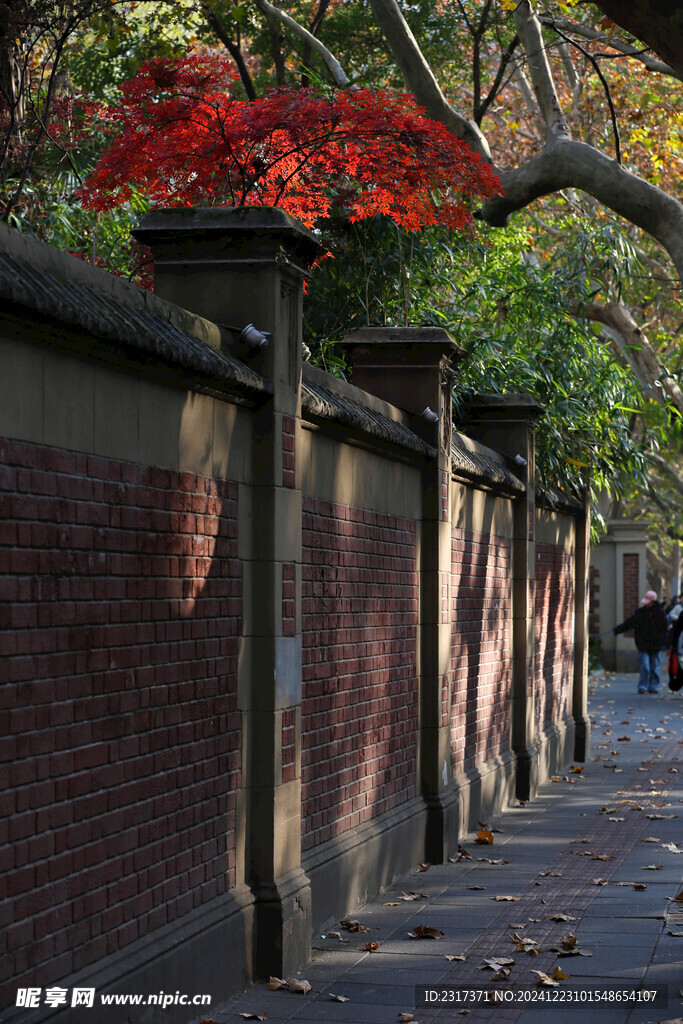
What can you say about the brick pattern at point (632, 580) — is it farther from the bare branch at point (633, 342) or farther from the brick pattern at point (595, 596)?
the bare branch at point (633, 342)

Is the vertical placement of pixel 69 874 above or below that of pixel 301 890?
above

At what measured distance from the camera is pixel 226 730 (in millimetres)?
5992

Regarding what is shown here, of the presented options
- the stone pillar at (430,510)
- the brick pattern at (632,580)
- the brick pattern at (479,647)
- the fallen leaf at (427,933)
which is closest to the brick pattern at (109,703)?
the fallen leaf at (427,933)

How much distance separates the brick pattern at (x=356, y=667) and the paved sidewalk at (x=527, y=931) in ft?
2.24

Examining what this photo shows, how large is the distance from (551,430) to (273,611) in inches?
341

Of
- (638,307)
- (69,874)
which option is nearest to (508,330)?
(69,874)

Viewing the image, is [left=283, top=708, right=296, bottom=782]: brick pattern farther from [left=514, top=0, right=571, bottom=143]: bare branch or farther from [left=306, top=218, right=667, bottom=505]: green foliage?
[left=514, top=0, right=571, bottom=143]: bare branch

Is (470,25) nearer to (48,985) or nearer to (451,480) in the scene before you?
(451,480)

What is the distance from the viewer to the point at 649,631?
955 inches

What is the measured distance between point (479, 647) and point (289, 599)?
514 cm

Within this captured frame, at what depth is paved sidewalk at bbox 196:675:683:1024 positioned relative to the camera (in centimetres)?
572

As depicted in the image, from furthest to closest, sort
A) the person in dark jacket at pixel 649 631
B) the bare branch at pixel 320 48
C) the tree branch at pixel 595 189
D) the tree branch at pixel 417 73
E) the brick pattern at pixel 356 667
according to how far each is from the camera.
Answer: the person in dark jacket at pixel 649 631, the bare branch at pixel 320 48, the tree branch at pixel 417 73, the tree branch at pixel 595 189, the brick pattern at pixel 356 667

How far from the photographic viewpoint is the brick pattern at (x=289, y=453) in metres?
6.47

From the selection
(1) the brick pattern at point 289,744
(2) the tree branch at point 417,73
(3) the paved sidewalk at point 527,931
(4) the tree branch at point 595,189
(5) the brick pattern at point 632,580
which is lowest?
(3) the paved sidewalk at point 527,931
